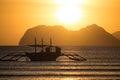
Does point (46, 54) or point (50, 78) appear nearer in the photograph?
point (50, 78)

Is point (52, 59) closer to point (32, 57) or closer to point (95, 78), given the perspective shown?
point (32, 57)

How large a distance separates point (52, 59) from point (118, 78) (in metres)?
64.1

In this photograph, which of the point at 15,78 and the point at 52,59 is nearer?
the point at 15,78

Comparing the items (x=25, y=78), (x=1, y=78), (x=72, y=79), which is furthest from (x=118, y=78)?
(x=1, y=78)

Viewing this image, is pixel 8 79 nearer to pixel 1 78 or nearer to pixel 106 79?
pixel 1 78

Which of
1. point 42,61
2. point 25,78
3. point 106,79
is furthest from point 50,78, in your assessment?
point 42,61

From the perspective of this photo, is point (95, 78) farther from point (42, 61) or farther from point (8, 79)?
point (42, 61)

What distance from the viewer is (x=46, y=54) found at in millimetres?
132500

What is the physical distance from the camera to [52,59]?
134 metres

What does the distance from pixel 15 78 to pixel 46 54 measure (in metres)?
Answer: 60.3

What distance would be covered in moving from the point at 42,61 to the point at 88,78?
58.8m

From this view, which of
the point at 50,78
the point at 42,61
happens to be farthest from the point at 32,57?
the point at 50,78

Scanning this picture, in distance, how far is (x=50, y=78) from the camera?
73562 mm

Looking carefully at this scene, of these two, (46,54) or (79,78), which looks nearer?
(79,78)
